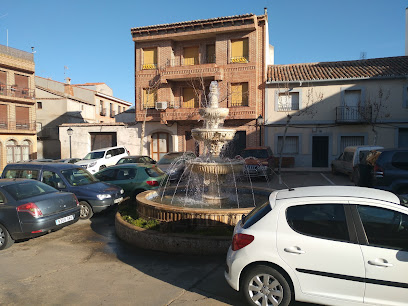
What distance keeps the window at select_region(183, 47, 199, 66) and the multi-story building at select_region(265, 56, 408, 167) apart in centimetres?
572

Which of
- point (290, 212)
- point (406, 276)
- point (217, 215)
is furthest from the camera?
point (217, 215)

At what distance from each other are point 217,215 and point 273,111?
17793 millimetres

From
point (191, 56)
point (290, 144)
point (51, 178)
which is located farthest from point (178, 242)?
point (191, 56)

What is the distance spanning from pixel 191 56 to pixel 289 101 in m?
8.22

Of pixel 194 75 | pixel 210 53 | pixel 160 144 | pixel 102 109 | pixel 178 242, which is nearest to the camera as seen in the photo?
pixel 178 242

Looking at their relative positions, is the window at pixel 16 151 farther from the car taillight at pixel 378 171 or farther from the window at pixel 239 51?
the car taillight at pixel 378 171

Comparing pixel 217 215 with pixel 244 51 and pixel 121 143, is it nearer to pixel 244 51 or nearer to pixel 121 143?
pixel 244 51

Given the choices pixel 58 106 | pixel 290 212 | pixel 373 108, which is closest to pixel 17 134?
pixel 58 106

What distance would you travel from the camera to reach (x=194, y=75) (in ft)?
76.6

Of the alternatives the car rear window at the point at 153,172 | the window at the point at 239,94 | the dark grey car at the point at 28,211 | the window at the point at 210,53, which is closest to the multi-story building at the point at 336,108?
the window at the point at 239,94

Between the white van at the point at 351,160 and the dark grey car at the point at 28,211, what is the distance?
36.4 ft

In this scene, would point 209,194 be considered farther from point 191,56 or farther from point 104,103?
point 104,103

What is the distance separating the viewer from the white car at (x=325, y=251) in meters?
3.36

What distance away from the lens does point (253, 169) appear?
1596 cm
